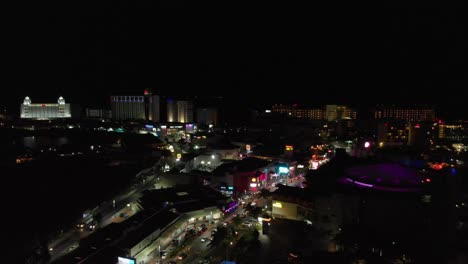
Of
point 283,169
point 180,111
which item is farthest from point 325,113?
point 283,169

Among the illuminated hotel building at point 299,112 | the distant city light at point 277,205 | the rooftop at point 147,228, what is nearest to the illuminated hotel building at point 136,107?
the illuminated hotel building at point 299,112

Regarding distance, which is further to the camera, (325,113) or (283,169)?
(325,113)

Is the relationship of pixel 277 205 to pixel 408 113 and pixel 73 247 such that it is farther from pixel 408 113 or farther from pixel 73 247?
pixel 408 113

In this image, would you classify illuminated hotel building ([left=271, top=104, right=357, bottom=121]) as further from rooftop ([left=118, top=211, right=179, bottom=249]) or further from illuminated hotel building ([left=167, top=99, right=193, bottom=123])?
rooftop ([left=118, top=211, right=179, bottom=249])

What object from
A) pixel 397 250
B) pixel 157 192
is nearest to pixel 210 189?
pixel 157 192

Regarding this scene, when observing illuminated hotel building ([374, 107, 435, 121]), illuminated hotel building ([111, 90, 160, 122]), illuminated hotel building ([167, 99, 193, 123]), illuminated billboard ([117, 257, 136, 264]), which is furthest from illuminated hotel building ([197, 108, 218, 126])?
illuminated billboard ([117, 257, 136, 264])
